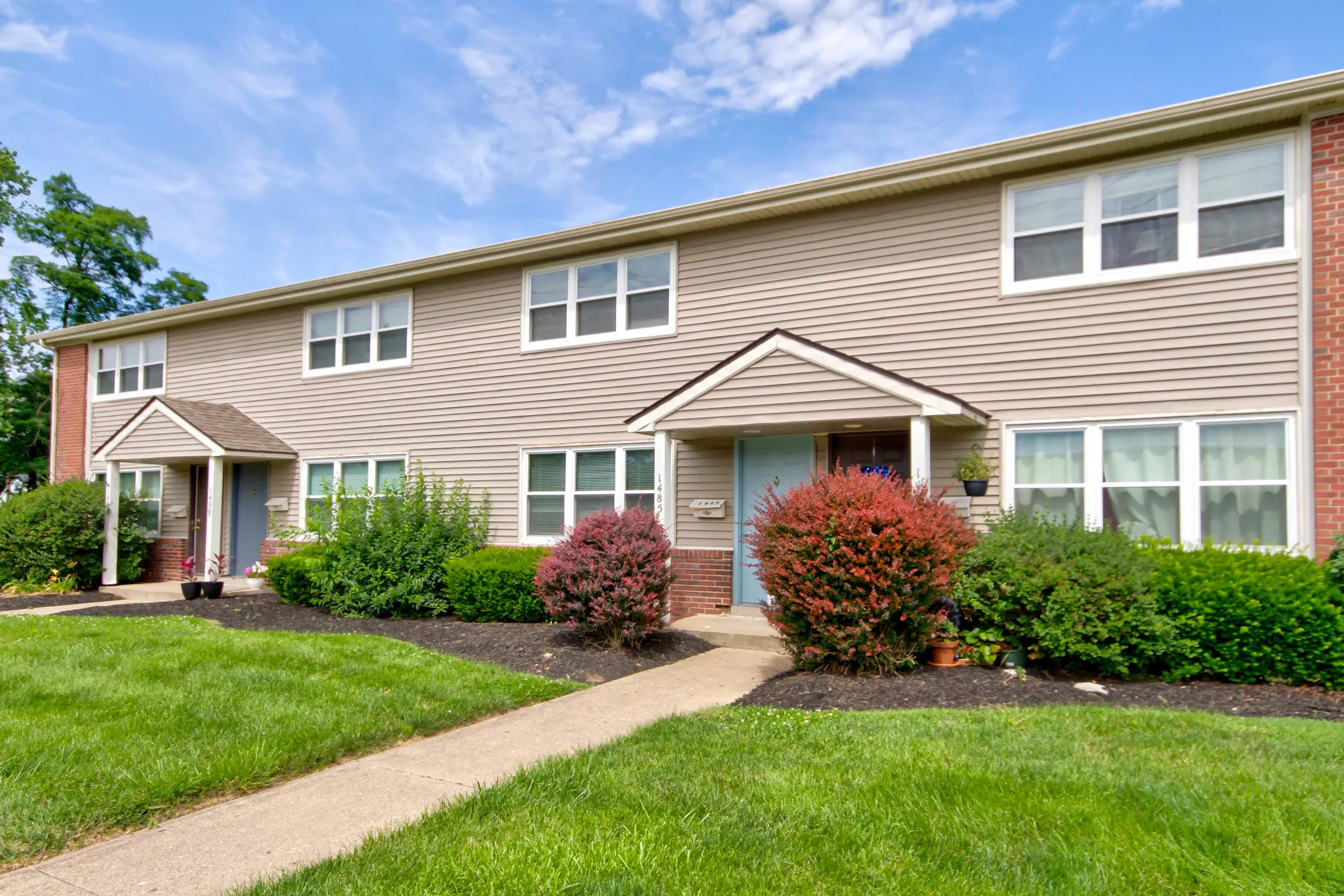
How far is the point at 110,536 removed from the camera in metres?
15.3

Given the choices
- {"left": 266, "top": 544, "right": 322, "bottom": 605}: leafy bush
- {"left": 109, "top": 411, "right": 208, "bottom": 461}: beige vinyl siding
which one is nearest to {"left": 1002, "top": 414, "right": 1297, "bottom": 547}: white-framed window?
{"left": 266, "top": 544, "right": 322, "bottom": 605}: leafy bush

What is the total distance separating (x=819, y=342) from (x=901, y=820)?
7525 millimetres

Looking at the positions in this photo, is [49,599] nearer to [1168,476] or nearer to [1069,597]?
[1069,597]

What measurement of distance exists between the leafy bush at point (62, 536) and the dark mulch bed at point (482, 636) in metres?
3.49

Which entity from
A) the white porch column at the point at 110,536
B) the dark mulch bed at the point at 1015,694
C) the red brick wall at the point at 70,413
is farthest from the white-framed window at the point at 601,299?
the red brick wall at the point at 70,413

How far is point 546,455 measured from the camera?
497 inches

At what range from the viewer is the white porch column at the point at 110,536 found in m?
15.3

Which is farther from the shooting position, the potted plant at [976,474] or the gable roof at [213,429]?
the gable roof at [213,429]

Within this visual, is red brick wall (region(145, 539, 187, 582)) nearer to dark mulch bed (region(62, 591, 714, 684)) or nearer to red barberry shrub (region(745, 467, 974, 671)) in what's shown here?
dark mulch bed (region(62, 591, 714, 684))

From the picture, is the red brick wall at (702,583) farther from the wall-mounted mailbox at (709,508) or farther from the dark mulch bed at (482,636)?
the dark mulch bed at (482,636)

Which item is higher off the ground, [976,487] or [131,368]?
[131,368]

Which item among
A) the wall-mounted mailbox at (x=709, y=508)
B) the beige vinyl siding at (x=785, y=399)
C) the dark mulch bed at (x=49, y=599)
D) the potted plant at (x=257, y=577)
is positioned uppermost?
the beige vinyl siding at (x=785, y=399)

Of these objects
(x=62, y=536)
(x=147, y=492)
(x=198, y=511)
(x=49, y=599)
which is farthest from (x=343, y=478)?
(x=147, y=492)

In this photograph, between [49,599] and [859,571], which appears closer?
[859,571]
